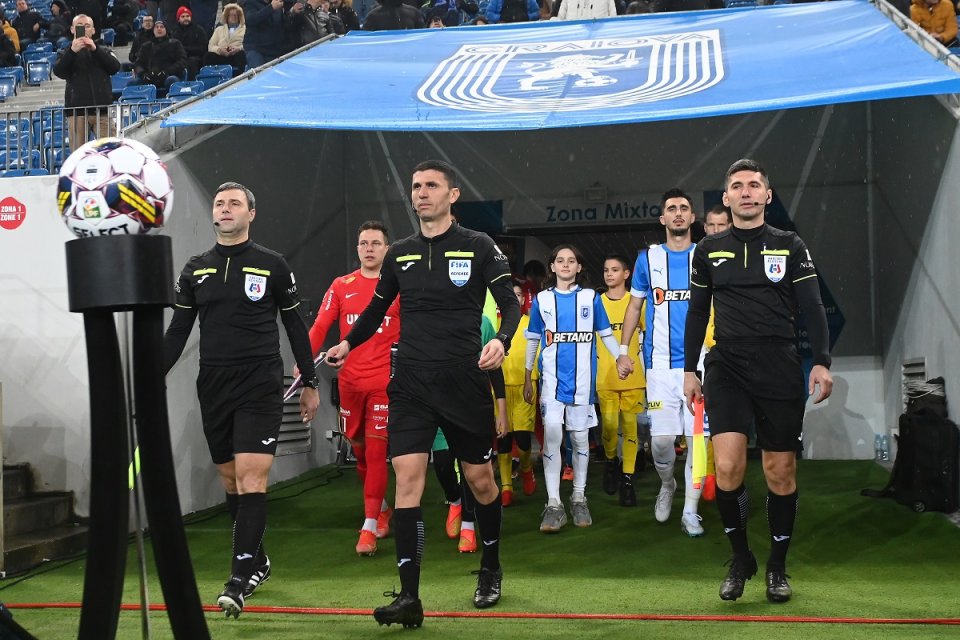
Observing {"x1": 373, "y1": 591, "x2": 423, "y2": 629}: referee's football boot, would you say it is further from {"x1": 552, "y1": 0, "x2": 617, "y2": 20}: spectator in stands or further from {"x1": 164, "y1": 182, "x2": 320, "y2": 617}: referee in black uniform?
{"x1": 552, "y1": 0, "x2": 617, "y2": 20}: spectator in stands

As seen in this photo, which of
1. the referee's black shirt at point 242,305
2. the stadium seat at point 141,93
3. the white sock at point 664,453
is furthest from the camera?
the stadium seat at point 141,93

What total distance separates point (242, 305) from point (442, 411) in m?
1.41

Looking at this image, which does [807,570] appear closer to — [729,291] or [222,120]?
[729,291]

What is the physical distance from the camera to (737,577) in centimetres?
577

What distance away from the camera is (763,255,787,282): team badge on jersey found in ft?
18.7

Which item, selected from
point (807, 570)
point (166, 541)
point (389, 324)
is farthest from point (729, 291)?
point (166, 541)

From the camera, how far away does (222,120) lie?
817 centimetres

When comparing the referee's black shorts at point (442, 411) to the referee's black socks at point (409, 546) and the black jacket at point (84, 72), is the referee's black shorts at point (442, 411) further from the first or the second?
the black jacket at point (84, 72)

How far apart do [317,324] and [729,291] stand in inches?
119

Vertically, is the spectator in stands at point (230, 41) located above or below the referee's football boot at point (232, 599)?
above

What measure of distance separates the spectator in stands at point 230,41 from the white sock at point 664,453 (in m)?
8.73

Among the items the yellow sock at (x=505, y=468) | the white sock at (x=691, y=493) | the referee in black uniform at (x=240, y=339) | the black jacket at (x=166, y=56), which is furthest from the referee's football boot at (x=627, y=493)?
the black jacket at (x=166, y=56)

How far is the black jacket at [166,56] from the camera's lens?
14.6 metres

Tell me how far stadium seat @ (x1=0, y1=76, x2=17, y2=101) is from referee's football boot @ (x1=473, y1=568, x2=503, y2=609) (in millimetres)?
12903
